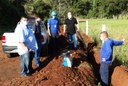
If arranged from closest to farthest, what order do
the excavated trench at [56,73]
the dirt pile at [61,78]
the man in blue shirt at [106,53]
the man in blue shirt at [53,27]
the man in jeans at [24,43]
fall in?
the dirt pile at [61,78] → the excavated trench at [56,73] → the man in jeans at [24,43] → the man in blue shirt at [106,53] → the man in blue shirt at [53,27]

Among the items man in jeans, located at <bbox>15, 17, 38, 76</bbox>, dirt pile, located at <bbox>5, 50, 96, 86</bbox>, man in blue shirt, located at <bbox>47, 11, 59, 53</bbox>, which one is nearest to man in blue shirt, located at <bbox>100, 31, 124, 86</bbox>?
dirt pile, located at <bbox>5, 50, 96, 86</bbox>

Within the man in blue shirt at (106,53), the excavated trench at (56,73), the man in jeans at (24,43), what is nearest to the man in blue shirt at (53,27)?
the excavated trench at (56,73)

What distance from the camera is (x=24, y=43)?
407 inches

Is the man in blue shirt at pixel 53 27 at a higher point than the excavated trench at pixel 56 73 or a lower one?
higher

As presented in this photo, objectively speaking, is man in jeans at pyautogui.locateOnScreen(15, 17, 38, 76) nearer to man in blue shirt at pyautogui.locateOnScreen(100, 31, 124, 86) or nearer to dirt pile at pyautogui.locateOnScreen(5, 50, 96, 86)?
dirt pile at pyautogui.locateOnScreen(5, 50, 96, 86)

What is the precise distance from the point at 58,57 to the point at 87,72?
113 inches

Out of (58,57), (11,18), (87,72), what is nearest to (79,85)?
(87,72)

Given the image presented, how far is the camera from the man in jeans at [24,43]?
10.2 m

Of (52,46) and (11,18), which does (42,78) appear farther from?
(11,18)

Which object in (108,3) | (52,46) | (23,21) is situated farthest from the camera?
(108,3)

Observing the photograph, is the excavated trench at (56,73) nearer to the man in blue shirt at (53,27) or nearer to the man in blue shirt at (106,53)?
the man in blue shirt at (106,53)

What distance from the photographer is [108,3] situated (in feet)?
206

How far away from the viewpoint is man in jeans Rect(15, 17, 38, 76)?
10.2 metres

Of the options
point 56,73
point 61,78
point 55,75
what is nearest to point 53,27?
point 56,73
